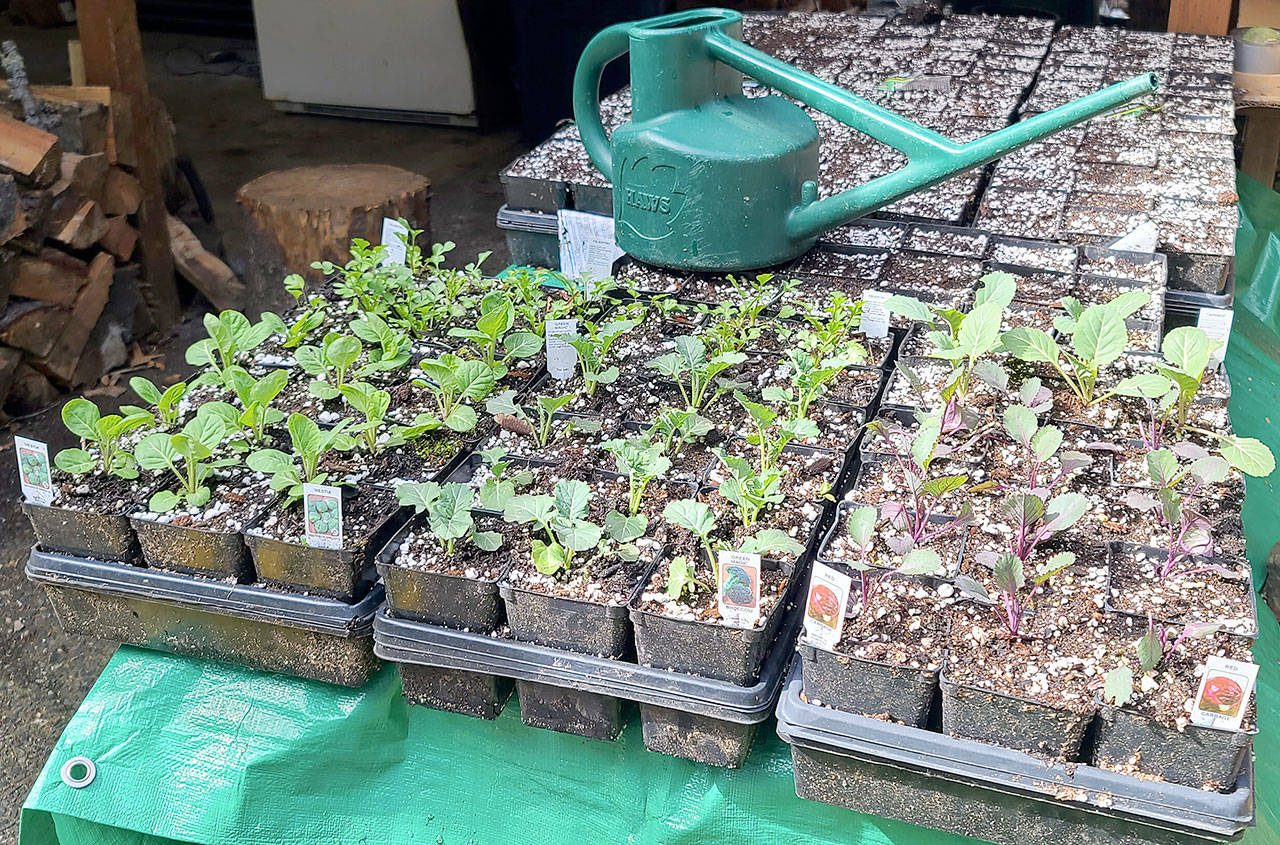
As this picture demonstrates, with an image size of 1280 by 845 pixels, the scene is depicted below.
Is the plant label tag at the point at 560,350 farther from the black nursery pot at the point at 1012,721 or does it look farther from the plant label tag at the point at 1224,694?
the plant label tag at the point at 1224,694

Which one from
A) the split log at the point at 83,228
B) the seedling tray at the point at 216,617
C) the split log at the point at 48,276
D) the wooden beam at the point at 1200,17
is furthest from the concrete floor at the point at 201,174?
the wooden beam at the point at 1200,17

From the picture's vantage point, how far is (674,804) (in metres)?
1.31

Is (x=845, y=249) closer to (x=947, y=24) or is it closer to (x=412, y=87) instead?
(x=947, y=24)

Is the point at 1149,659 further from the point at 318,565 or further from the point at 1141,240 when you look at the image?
the point at 1141,240

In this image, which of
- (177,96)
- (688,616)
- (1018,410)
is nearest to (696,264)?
(1018,410)

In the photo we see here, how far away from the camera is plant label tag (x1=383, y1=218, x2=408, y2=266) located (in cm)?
209

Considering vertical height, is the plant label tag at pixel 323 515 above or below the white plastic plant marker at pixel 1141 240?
below

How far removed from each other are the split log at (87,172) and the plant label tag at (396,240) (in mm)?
1778

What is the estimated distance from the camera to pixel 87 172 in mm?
3400

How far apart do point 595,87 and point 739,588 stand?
118 cm

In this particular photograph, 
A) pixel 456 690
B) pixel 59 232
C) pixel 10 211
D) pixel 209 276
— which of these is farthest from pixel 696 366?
pixel 209 276

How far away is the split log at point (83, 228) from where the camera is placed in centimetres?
336

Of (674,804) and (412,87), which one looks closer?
(674,804)

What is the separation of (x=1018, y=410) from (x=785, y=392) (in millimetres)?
305
